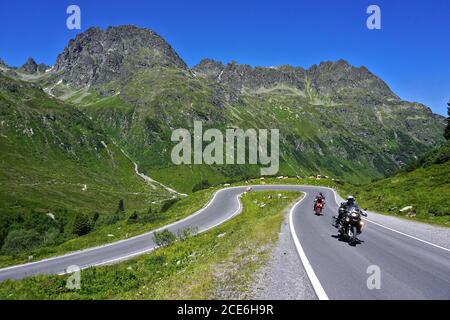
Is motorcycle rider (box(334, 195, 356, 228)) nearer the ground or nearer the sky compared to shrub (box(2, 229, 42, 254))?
nearer the sky

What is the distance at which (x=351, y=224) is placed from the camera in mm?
19062

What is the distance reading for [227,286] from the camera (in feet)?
35.1

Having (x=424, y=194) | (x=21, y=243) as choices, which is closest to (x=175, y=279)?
(x=424, y=194)

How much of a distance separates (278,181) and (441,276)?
2727 inches

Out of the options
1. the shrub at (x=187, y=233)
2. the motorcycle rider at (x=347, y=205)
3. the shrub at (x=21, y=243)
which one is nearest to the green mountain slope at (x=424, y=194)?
the motorcycle rider at (x=347, y=205)

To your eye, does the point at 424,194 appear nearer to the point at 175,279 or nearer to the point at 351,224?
the point at 351,224

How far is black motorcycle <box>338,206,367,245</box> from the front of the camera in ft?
61.3

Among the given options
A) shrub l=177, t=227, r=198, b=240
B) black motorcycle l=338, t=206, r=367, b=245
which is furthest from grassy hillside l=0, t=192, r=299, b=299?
shrub l=177, t=227, r=198, b=240

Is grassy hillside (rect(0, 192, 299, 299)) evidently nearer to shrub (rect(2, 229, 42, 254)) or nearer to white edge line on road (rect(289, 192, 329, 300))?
white edge line on road (rect(289, 192, 329, 300))

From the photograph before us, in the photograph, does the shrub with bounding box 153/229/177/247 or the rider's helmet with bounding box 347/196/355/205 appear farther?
the shrub with bounding box 153/229/177/247

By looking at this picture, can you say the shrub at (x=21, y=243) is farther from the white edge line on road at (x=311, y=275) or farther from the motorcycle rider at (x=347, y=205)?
the white edge line on road at (x=311, y=275)

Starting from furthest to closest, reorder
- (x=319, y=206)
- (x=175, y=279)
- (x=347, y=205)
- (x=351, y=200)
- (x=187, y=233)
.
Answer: (x=319, y=206), (x=187, y=233), (x=347, y=205), (x=351, y=200), (x=175, y=279)
